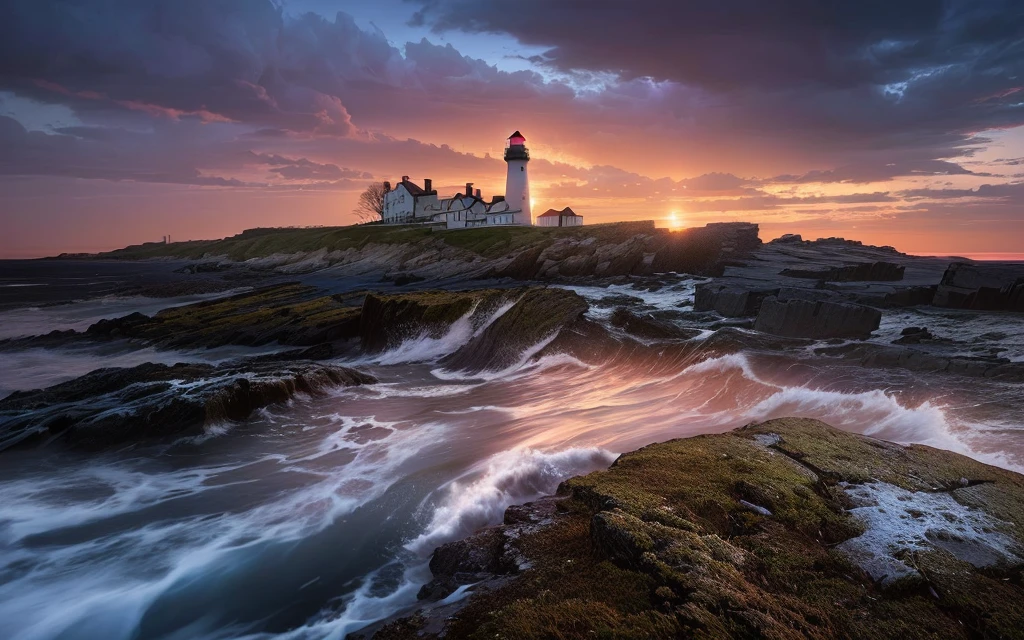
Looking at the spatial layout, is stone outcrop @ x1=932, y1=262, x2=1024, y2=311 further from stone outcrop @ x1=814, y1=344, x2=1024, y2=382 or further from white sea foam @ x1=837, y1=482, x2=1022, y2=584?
white sea foam @ x1=837, y1=482, x2=1022, y2=584

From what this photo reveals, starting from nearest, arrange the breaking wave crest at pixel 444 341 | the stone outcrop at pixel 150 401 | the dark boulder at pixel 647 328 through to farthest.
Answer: the stone outcrop at pixel 150 401, the dark boulder at pixel 647 328, the breaking wave crest at pixel 444 341

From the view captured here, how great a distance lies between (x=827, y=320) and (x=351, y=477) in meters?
13.7

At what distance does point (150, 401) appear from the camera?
12656mm

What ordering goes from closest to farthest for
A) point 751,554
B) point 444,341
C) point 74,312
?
1. point 751,554
2. point 444,341
3. point 74,312

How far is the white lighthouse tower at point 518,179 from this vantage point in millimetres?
74312

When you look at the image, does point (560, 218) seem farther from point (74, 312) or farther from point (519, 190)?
point (74, 312)

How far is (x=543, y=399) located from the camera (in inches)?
539

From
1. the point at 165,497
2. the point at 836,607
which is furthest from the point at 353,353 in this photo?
the point at 836,607

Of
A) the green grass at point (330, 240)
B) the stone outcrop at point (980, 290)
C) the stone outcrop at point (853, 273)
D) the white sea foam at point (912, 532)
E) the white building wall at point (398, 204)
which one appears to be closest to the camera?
the white sea foam at point (912, 532)

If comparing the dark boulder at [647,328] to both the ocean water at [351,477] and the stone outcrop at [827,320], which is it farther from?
the stone outcrop at [827,320]

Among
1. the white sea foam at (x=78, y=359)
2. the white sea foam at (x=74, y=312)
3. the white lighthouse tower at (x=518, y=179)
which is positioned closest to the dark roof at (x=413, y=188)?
the white lighthouse tower at (x=518, y=179)

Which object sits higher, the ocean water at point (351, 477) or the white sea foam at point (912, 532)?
the white sea foam at point (912, 532)

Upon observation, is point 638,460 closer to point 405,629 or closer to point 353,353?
point 405,629

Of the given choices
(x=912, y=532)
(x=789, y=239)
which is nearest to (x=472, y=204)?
(x=789, y=239)
